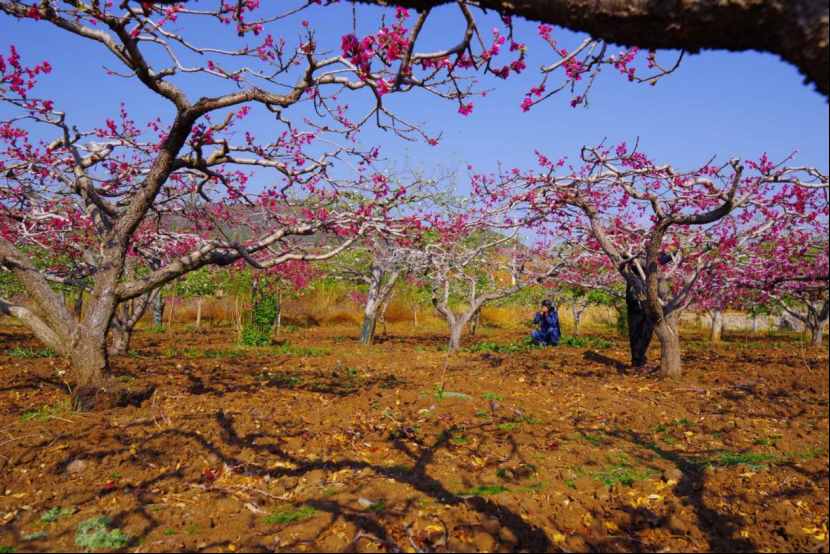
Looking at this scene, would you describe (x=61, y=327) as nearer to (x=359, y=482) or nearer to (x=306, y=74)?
(x=306, y=74)

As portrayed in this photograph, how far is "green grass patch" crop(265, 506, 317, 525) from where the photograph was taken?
3391 mm

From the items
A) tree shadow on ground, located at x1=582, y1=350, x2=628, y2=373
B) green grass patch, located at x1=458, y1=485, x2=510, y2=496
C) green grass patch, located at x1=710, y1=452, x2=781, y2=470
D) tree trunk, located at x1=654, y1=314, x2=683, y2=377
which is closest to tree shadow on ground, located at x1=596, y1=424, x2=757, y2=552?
green grass patch, located at x1=710, y1=452, x2=781, y2=470

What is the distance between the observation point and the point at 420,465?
→ 4520mm

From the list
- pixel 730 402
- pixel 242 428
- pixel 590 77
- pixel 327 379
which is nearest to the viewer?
pixel 590 77

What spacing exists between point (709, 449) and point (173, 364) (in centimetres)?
847

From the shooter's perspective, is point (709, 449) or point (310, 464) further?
point (709, 449)

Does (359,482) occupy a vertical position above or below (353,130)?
below

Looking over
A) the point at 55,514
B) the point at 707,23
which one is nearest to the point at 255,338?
the point at 55,514

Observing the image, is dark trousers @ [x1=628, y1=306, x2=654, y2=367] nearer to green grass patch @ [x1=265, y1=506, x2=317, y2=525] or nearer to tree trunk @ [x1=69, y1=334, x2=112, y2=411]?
green grass patch @ [x1=265, y1=506, x2=317, y2=525]

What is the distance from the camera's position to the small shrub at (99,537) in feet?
10.2

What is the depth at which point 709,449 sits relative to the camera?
5.15 metres

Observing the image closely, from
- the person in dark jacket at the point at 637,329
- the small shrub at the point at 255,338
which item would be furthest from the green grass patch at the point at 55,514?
the small shrub at the point at 255,338

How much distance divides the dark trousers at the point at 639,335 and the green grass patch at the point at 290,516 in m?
8.94

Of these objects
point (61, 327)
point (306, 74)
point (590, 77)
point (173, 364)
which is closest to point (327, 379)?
point (173, 364)
